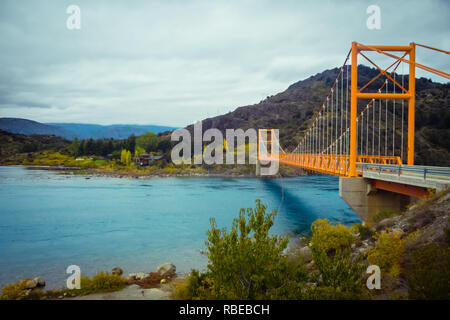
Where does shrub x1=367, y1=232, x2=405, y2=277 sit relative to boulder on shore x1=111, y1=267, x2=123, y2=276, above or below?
above

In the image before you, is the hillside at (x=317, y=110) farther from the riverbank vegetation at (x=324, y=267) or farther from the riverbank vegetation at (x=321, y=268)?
the riverbank vegetation at (x=321, y=268)

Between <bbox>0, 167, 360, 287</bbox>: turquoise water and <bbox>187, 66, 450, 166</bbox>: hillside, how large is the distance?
20.4 metres

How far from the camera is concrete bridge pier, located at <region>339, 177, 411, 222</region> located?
1123 cm

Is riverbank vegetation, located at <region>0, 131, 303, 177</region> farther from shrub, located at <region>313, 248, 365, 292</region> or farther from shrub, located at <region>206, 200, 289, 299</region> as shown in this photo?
shrub, located at <region>313, 248, 365, 292</region>

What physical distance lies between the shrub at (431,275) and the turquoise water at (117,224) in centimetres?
720

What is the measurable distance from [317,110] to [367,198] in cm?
6673

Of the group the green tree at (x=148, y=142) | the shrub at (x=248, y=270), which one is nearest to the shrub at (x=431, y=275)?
the shrub at (x=248, y=270)

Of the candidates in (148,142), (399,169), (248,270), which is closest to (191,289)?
(248,270)

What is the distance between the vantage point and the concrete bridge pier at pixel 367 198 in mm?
11234

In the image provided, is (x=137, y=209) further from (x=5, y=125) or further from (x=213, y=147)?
(x=5, y=125)

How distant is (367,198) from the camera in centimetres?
1134

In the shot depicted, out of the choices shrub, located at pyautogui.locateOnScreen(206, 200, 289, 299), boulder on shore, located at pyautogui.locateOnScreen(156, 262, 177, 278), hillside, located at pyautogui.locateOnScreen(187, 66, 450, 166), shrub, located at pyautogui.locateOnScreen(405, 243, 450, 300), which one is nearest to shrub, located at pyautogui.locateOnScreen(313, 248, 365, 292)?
shrub, located at pyautogui.locateOnScreen(206, 200, 289, 299)

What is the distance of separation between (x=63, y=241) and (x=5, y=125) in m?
197
